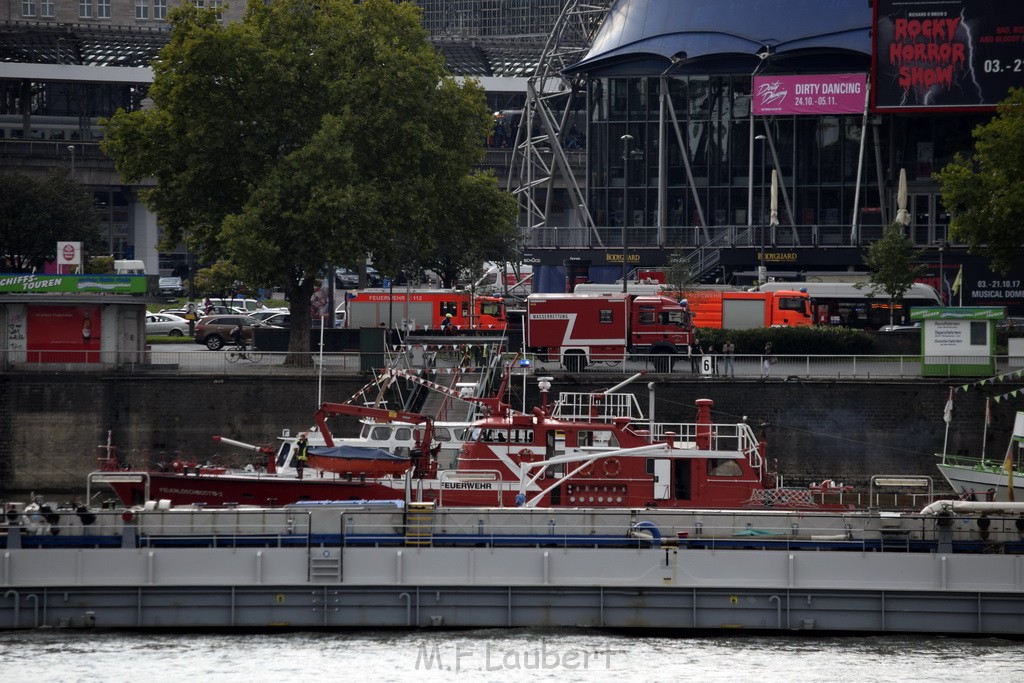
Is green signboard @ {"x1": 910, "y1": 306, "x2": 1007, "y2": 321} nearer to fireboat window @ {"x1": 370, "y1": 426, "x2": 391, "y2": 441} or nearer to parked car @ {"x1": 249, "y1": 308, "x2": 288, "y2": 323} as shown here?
fireboat window @ {"x1": 370, "y1": 426, "x2": 391, "y2": 441}

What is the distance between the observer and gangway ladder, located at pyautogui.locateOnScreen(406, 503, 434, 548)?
29.5 meters

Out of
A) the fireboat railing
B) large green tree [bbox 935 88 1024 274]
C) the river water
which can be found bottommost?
the river water

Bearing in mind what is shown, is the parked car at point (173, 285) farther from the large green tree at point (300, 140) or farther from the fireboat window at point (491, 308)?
the large green tree at point (300, 140)

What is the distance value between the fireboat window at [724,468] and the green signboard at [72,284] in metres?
23.7

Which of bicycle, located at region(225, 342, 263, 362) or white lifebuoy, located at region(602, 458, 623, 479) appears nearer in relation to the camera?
white lifebuoy, located at region(602, 458, 623, 479)

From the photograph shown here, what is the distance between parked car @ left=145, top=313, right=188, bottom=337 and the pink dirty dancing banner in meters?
30.6

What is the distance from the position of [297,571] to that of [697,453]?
10239mm

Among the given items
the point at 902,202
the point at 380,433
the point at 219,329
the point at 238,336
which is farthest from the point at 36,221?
the point at 380,433

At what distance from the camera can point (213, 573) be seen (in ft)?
94.3

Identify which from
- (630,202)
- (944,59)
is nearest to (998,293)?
(944,59)

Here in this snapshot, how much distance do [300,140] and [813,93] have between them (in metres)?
32.7

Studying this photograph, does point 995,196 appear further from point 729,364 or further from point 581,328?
point 581,328

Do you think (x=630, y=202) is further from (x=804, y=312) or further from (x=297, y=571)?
(x=297, y=571)

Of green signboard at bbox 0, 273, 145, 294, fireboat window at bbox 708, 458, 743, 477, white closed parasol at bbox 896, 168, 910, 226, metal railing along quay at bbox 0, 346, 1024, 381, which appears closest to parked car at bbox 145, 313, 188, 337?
metal railing along quay at bbox 0, 346, 1024, 381
